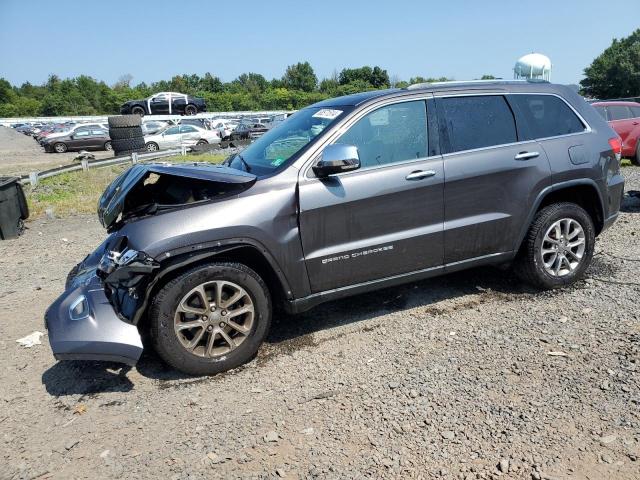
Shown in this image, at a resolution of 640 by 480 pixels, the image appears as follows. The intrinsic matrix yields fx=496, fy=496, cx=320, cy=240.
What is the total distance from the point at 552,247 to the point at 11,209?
8.20m

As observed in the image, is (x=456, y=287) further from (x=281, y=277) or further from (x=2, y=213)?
(x=2, y=213)

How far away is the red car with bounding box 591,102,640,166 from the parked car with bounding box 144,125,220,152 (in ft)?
61.2

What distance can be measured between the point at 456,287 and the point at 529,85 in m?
2.00

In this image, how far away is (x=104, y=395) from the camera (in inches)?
133

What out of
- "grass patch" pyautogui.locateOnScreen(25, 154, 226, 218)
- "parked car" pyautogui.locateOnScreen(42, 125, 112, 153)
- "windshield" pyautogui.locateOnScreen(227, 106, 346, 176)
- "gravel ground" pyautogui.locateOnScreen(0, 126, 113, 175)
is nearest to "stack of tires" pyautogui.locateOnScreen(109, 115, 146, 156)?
"gravel ground" pyautogui.locateOnScreen(0, 126, 113, 175)

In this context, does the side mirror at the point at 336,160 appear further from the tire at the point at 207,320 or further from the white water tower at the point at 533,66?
the white water tower at the point at 533,66

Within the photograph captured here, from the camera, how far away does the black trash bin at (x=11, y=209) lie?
8.09m

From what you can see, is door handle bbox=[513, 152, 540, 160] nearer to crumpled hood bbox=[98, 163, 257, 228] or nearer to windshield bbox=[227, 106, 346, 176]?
windshield bbox=[227, 106, 346, 176]

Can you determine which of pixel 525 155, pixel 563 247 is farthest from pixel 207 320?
pixel 563 247

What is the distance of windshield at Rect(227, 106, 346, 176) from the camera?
12.7 ft

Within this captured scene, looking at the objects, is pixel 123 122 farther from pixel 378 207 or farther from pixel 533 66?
pixel 533 66

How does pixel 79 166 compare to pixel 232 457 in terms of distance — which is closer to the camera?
pixel 232 457

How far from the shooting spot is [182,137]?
2533cm

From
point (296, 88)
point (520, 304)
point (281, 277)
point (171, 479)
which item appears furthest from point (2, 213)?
point (296, 88)
